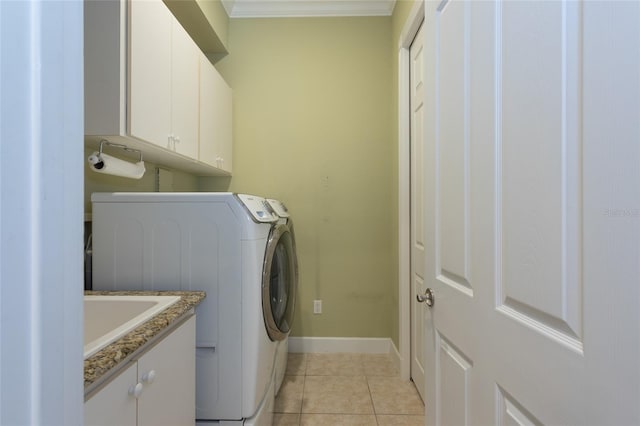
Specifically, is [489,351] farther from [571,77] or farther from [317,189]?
[317,189]

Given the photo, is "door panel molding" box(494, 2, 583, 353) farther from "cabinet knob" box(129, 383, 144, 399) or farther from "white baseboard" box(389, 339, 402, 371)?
"white baseboard" box(389, 339, 402, 371)

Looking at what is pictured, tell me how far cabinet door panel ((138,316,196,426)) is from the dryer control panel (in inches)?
18.5

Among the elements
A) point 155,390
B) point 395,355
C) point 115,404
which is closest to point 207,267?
point 155,390

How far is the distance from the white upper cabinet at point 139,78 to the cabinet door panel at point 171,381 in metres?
0.81

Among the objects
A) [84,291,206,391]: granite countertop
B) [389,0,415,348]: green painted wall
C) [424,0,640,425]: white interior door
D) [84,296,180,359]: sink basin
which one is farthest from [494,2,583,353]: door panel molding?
[389,0,415,348]: green painted wall

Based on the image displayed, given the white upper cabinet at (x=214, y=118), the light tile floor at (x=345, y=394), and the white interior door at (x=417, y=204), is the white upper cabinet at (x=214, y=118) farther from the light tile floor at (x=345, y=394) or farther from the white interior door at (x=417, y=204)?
the light tile floor at (x=345, y=394)

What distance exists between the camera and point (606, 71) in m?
0.46

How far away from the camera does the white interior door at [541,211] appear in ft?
1.44

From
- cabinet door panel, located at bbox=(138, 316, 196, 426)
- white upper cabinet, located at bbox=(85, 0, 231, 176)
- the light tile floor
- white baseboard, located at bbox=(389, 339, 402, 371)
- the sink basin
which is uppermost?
white upper cabinet, located at bbox=(85, 0, 231, 176)

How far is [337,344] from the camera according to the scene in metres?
2.54

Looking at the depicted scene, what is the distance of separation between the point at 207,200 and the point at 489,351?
110cm

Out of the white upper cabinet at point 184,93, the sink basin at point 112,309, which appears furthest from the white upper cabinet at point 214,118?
the sink basin at point 112,309

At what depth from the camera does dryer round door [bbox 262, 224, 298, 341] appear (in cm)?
142

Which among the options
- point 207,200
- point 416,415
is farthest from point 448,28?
point 416,415
